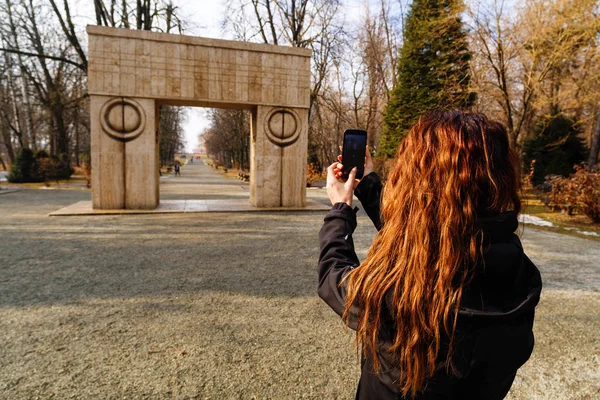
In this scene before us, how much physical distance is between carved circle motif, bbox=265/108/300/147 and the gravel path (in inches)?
216

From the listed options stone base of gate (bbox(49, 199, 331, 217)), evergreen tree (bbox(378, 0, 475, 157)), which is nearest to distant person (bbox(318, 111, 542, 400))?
stone base of gate (bbox(49, 199, 331, 217))

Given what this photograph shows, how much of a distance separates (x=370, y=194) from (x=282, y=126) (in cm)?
1022

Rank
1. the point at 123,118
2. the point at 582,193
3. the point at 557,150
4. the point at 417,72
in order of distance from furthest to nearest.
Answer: the point at 417,72 < the point at 557,150 < the point at 123,118 < the point at 582,193

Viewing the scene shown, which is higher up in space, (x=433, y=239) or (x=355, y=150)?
(x=355, y=150)

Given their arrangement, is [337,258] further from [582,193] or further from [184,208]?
[582,193]

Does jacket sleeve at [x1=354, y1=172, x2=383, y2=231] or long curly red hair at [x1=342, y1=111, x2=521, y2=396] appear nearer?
long curly red hair at [x1=342, y1=111, x2=521, y2=396]

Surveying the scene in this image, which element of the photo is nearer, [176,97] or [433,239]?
[433,239]

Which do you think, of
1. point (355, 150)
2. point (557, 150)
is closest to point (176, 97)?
point (355, 150)

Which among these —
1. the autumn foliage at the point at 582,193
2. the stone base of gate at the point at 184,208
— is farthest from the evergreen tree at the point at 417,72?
the stone base of gate at the point at 184,208

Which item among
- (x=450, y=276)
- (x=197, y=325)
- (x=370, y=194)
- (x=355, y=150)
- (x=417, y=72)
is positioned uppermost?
(x=417, y=72)

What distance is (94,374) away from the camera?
8.74ft

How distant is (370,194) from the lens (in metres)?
1.70

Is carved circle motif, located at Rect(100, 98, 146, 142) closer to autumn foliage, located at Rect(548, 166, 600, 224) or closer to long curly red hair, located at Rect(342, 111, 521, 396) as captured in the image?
long curly red hair, located at Rect(342, 111, 521, 396)

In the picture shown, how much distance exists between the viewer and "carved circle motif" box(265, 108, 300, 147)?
1155 cm
